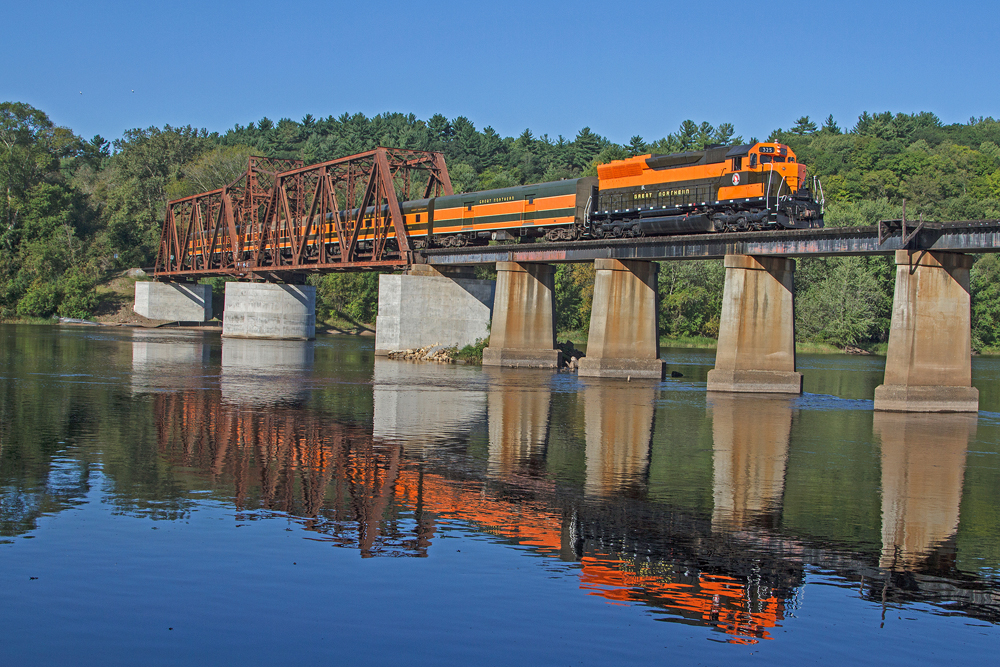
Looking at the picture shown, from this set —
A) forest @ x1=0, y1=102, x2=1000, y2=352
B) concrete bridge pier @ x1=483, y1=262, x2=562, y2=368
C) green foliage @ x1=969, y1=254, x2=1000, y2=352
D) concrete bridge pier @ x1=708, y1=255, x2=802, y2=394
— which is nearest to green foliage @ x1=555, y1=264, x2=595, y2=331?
forest @ x1=0, y1=102, x2=1000, y2=352

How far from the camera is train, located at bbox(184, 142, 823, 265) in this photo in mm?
40938

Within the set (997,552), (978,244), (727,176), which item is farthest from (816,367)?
(997,552)

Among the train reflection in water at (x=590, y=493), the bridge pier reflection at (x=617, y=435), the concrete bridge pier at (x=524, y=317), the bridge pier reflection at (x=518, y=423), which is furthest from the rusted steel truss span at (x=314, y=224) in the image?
the train reflection in water at (x=590, y=493)

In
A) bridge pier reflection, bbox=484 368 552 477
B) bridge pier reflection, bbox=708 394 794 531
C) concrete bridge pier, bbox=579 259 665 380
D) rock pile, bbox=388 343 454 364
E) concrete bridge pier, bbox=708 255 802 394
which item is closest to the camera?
bridge pier reflection, bbox=708 394 794 531

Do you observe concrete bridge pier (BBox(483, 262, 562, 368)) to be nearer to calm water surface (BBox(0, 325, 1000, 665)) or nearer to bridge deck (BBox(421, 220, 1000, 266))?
bridge deck (BBox(421, 220, 1000, 266))

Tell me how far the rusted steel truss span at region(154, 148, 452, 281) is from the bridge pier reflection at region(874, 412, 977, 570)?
3978 cm

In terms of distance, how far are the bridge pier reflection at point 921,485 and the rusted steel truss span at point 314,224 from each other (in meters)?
39.8

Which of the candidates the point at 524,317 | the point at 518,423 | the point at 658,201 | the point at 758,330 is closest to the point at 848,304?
the point at 524,317

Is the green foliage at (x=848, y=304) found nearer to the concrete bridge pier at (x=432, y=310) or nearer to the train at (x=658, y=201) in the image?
the concrete bridge pier at (x=432, y=310)

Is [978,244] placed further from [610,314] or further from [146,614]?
[146,614]

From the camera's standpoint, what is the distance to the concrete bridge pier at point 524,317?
56.6 m

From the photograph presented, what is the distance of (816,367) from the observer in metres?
67.3

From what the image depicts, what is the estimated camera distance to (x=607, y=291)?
4953 cm

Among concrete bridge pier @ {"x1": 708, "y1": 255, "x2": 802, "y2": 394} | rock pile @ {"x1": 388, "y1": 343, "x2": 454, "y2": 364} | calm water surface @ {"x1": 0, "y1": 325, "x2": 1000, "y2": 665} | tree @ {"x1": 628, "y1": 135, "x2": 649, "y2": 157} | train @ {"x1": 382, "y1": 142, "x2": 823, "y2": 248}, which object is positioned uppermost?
tree @ {"x1": 628, "y1": 135, "x2": 649, "y2": 157}
